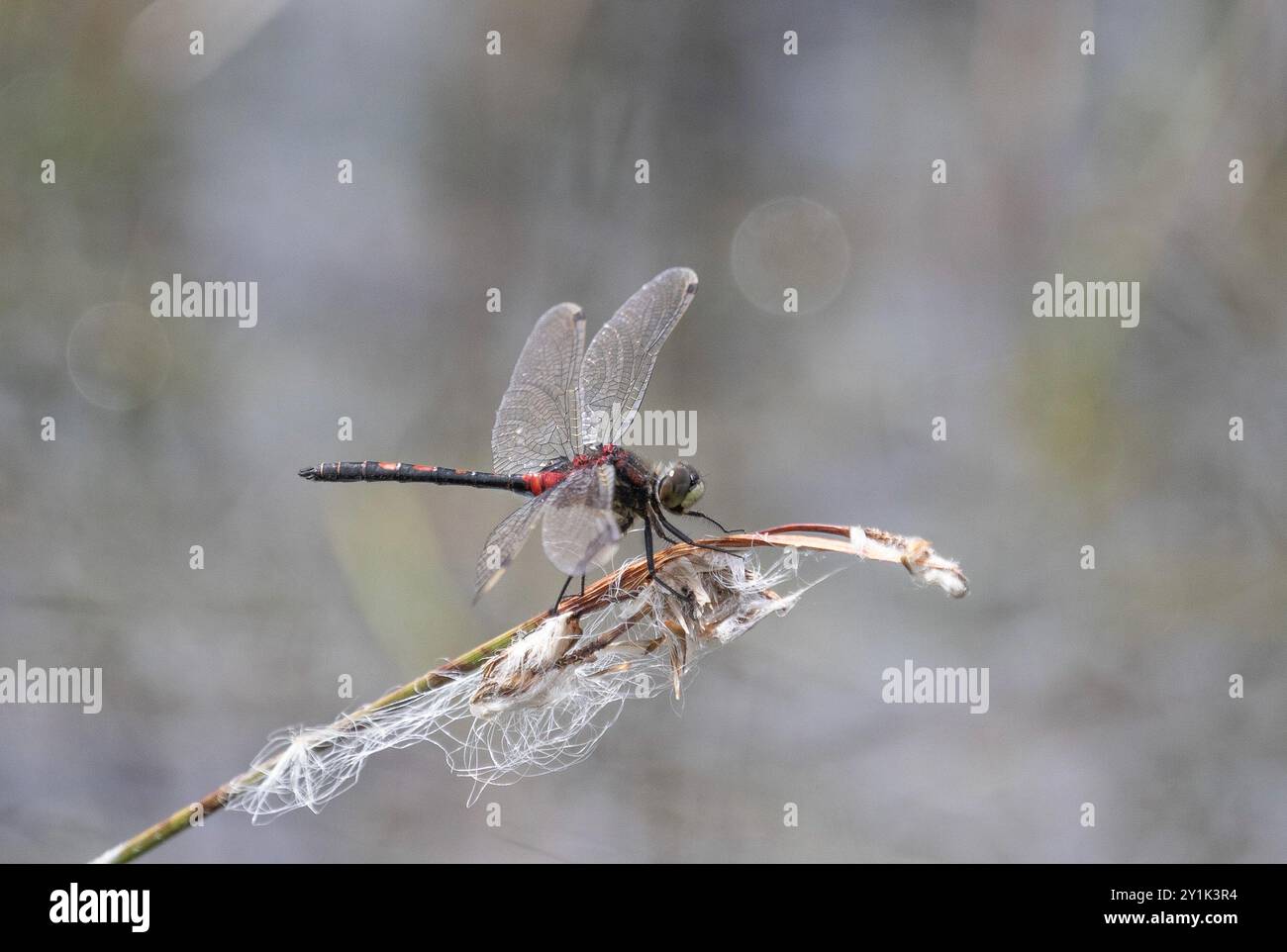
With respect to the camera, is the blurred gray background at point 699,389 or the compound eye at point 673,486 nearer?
the compound eye at point 673,486

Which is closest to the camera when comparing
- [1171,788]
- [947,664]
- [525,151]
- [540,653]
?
[540,653]

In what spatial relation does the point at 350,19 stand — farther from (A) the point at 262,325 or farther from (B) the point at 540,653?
(B) the point at 540,653

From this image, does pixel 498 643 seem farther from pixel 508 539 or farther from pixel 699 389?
pixel 699 389

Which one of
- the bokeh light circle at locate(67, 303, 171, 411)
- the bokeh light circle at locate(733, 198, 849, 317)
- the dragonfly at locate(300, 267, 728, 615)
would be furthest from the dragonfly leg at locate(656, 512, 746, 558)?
the bokeh light circle at locate(67, 303, 171, 411)

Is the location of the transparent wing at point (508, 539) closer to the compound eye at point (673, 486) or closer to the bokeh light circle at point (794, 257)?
the compound eye at point (673, 486)

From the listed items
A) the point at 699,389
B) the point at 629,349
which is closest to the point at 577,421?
the point at 629,349

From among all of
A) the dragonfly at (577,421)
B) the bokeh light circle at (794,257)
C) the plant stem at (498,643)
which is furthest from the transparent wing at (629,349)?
the bokeh light circle at (794,257)

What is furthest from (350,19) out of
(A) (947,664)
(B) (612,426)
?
(A) (947,664)
